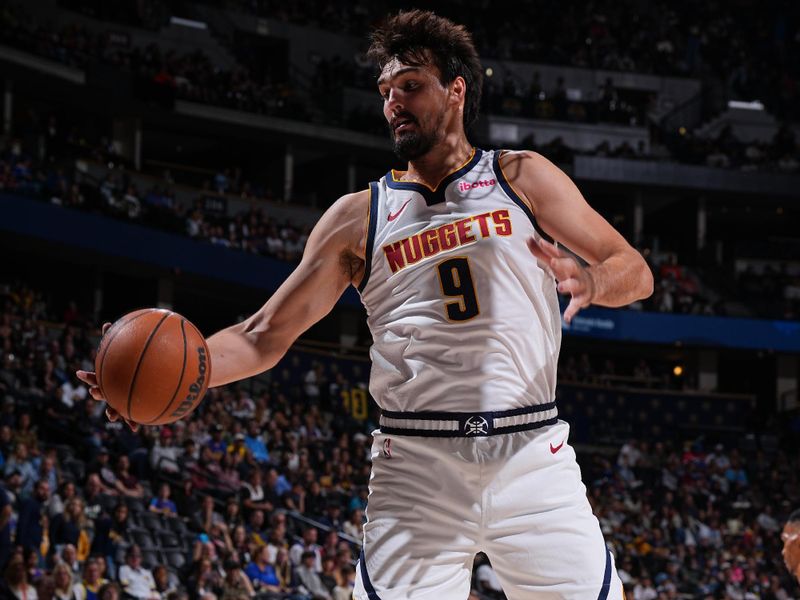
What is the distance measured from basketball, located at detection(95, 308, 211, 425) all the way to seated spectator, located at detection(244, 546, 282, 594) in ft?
28.5

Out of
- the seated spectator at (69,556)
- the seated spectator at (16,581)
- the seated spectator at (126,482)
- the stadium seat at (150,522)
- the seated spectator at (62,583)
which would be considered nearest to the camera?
the seated spectator at (16,581)

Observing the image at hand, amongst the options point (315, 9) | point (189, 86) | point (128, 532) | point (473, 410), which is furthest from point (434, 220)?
point (315, 9)


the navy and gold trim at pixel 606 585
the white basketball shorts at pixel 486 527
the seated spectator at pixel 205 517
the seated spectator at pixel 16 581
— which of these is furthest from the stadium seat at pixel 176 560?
the navy and gold trim at pixel 606 585

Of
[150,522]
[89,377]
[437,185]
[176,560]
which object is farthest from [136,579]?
[437,185]

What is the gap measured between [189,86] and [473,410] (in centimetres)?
2352

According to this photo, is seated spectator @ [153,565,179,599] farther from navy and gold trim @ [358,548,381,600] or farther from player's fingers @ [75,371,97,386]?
navy and gold trim @ [358,548,381,600]

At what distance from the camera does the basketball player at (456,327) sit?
10.9ft

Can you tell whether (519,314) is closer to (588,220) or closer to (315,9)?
(588,220)

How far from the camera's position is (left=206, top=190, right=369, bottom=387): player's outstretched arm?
3799mm

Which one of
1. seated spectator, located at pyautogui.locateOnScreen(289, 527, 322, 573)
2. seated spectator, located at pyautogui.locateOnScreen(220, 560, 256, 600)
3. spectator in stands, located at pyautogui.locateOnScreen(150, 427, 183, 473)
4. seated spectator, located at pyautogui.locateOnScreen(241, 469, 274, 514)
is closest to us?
seated spectator, located at pyautogui.locateOnScreen(220, 560, 256, 600)

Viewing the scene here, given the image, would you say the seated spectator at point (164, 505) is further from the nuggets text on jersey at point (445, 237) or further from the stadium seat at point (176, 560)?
the nuggets text on jersey at point (445, 237)

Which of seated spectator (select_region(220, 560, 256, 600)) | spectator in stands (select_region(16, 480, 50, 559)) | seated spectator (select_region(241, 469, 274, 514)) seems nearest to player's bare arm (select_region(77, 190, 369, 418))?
spectator in stands (select_region(16, 480, 50, 559))

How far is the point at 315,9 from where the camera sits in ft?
102

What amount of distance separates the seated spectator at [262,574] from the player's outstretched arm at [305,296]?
27.8ft
